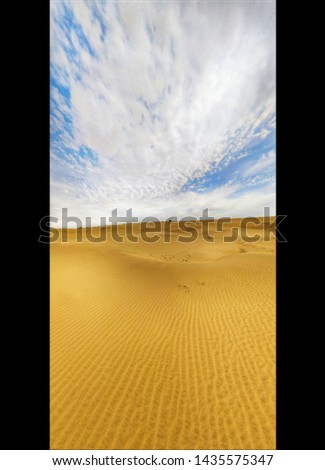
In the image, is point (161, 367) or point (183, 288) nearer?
point (161, 367)

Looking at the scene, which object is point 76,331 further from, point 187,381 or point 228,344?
point 228,344

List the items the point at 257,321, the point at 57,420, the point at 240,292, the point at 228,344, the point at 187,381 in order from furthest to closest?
1. the point at 240,292
2. the point at 257,321
3. the point at 228,344
4. the point at 187,381
5. the point at 57,420

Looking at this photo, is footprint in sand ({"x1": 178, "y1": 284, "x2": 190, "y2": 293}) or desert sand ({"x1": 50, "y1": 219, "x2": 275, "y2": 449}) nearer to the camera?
desert sand ({"x1": 50, "y1": 219, "x2": 275, "y2": 449})

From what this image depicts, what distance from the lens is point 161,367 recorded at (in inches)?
163

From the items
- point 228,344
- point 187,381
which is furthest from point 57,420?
point 228,344

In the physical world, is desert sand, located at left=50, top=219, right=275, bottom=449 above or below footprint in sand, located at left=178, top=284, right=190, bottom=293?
below

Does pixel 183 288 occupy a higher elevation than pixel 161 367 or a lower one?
higher

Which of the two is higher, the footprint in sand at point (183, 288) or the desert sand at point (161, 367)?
the footprint in sand at point (183, 288)

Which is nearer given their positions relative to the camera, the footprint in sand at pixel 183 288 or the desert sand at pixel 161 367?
the desert sand at pixel 161 367

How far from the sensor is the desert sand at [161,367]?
286cm

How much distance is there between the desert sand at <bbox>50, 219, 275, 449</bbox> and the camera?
2857mm
